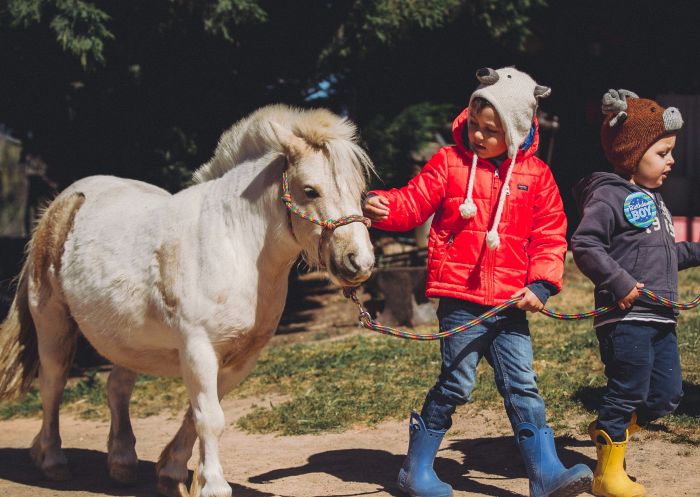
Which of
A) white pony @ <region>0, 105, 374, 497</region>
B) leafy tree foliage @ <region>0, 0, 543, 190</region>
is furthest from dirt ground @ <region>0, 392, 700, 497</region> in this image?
leafy tree foliage @ <region>0, 0, 543, 190</region>

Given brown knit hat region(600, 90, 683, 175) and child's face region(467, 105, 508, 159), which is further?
brown knit hat region(600, 90, 683, 175)

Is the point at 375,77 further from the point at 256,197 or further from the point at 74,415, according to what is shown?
the point at 256,197

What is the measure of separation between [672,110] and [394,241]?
887 cm

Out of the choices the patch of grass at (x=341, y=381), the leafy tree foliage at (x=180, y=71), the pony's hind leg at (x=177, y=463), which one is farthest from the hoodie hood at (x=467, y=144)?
the leafy tree foliage at (x=180, y=71)

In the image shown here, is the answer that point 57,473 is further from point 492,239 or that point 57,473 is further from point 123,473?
point 492,239

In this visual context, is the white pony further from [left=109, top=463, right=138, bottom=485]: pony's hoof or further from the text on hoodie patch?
the text on hoodie patch

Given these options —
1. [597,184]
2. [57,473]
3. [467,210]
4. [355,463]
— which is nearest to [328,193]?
[467,210]

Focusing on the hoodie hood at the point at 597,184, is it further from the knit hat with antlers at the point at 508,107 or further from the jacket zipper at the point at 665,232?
the knit hat with antlers at the point at 508,107

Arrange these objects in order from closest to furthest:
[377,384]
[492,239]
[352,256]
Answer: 1. [352,256]
2. [492,239]
3. [377,384]

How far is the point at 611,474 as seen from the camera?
3750 millimetres

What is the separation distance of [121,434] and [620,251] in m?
2.81

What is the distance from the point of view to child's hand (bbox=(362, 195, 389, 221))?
3713 millimetres

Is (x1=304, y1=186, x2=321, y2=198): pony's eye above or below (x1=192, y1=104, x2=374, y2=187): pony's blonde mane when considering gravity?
below

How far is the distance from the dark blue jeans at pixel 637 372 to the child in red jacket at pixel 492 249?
321 mm
